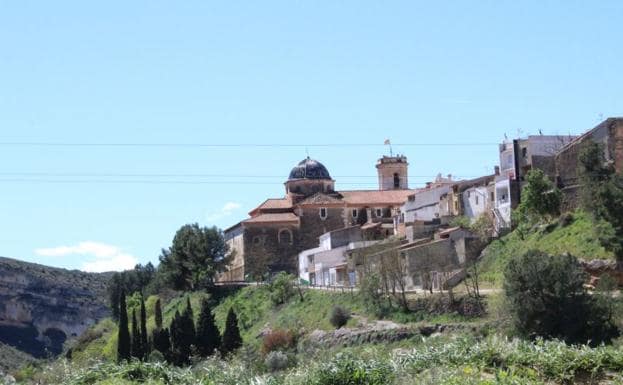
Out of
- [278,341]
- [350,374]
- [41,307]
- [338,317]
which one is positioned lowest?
[278,341]

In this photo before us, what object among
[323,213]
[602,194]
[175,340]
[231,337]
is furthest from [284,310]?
[602,194]

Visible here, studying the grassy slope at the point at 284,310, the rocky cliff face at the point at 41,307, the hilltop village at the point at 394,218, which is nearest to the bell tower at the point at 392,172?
the hilltop village at the point at 394,218

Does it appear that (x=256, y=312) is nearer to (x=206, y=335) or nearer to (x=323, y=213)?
(x=206, y=335)

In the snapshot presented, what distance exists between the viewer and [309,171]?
8300 centimetres

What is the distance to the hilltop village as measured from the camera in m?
56.9

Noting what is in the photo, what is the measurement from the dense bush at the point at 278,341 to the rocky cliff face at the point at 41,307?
281ft

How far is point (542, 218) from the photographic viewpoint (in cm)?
5609

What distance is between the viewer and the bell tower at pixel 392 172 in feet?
290

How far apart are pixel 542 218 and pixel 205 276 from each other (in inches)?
1072

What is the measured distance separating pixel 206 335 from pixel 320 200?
24367 millimetres

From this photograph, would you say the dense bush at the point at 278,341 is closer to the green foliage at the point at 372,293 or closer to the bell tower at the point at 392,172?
the green foliage at the point at 372,293

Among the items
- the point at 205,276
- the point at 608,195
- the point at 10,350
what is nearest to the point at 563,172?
the point at 608,195

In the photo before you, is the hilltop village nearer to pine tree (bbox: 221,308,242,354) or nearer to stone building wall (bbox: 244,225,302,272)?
stone building wall (bbox: 244,225,302,272)

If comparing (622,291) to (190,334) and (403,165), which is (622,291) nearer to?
(190,334)
